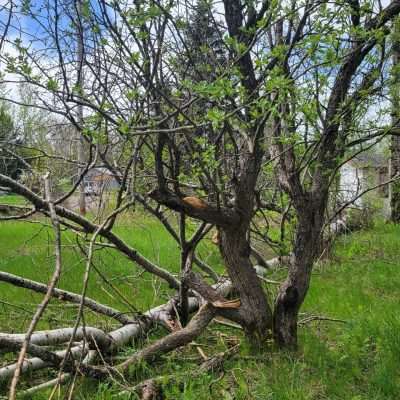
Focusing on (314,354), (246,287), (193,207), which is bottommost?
(314,354)

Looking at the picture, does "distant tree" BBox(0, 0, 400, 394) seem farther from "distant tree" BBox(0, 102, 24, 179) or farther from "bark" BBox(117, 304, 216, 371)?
"distant tree" BBox(0, 102, 24, 179)

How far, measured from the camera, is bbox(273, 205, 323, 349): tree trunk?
3.69 meters

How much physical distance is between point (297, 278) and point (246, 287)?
41 cm

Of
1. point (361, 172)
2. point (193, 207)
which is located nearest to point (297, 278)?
point (193, 207)

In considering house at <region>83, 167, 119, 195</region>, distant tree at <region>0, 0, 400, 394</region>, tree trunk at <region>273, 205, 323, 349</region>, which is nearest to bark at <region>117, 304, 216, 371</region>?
distant tree at <region>0, 0, 400, 394</region>

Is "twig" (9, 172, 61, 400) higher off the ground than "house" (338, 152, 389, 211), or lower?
lower

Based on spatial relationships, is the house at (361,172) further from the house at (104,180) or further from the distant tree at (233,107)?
the house at (104,180)

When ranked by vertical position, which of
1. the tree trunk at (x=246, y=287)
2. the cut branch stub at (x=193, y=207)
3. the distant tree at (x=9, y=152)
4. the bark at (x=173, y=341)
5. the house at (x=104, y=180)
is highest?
the distant tree at (x=9, y=152)

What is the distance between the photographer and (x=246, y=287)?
3.74 m

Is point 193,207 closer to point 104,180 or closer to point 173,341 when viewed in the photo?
point 173,341

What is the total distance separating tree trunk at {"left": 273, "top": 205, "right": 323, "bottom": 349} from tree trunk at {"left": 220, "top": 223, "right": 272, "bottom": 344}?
111mm

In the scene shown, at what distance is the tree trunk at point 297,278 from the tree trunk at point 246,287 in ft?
0.36

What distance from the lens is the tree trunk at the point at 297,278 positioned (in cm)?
369

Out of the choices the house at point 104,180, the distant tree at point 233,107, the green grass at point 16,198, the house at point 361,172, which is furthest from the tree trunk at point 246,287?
the house at point 361,172
